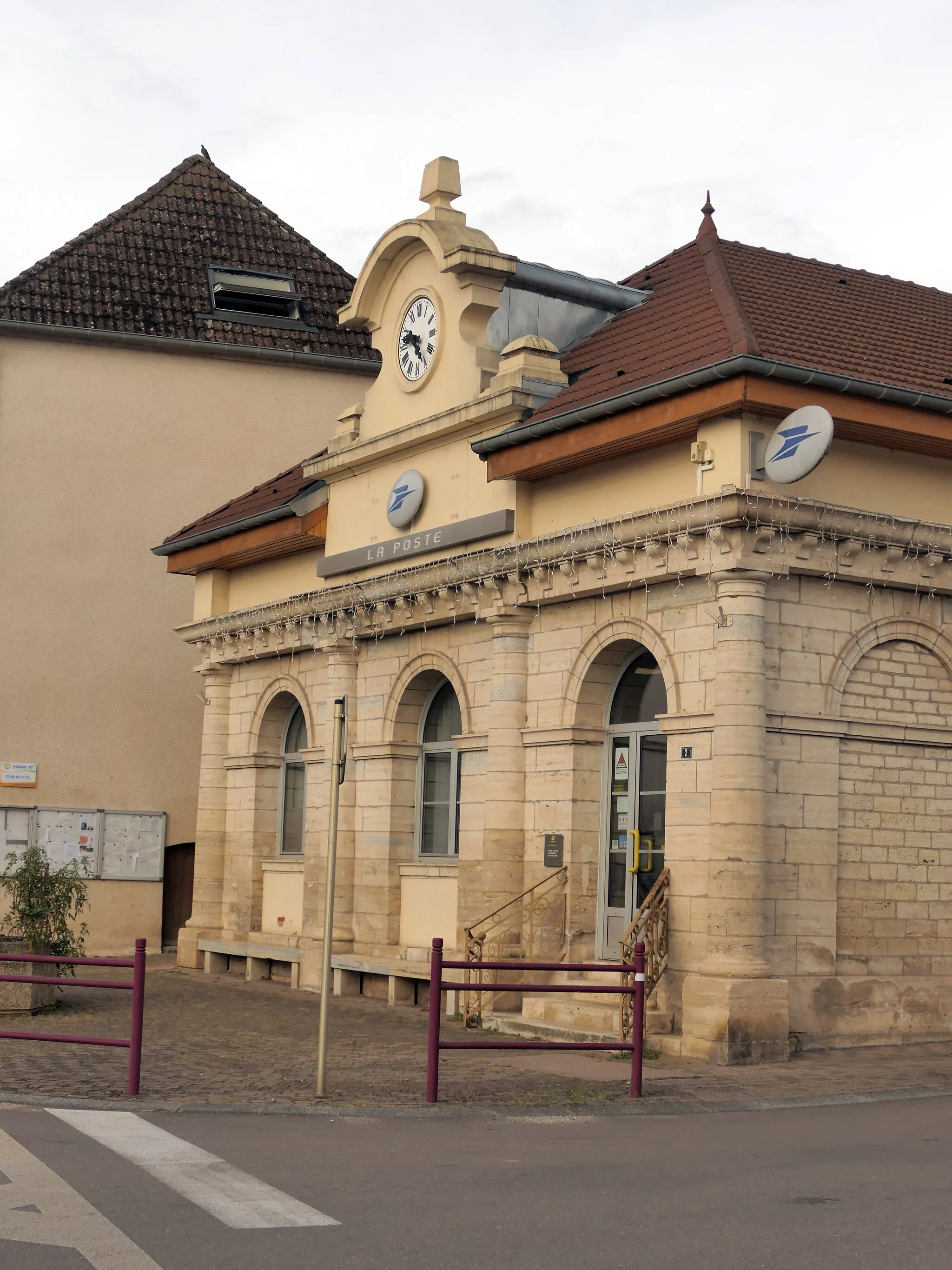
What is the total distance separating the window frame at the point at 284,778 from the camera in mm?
22094

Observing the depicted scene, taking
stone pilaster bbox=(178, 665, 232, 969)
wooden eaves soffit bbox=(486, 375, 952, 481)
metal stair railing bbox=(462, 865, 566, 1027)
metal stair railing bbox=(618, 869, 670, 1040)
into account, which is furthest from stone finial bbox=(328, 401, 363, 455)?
metal stair railing bbox=(618, 869, 670, 1040)

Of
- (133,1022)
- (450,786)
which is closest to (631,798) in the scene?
(450,786)

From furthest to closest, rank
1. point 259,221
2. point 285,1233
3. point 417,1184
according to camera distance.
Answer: point 259,221 → point 417,1184 → point 285,1233

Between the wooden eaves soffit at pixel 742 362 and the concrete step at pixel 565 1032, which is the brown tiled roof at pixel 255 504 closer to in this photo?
the wooden eaves soffit at pixel 742 362

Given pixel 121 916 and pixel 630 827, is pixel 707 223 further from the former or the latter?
pixel 121 916

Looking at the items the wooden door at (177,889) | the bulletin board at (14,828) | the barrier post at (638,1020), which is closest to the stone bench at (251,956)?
the wooden door at (177,889)

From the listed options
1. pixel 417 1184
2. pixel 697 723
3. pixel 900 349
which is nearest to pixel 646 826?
pixel 697 723

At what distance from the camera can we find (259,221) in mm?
28562

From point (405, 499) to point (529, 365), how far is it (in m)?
2.33

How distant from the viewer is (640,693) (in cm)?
1593

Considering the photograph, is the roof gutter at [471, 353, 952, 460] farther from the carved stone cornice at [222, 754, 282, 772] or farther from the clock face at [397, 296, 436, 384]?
the carved stone cornice at [222, 754, 282, 772]

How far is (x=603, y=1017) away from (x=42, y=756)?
1355 cm

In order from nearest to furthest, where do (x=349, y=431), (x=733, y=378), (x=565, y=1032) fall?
(x=733, y=378) → (x=565, y=1032) → (x=349, y=431)

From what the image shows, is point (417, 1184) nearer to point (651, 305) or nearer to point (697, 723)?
point (697, 723)
